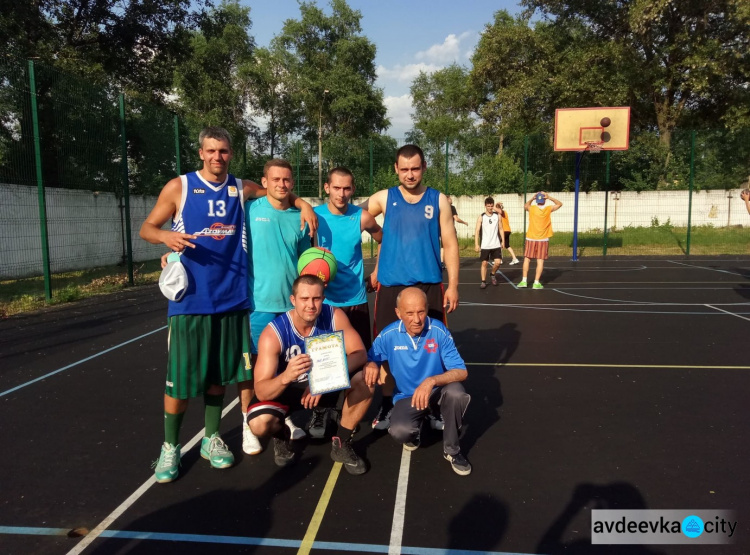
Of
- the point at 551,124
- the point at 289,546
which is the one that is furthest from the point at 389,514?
the point at 551,124

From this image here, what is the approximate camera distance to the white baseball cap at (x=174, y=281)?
2.92 m

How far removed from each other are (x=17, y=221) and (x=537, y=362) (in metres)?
9.90

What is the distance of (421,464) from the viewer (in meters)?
3.37

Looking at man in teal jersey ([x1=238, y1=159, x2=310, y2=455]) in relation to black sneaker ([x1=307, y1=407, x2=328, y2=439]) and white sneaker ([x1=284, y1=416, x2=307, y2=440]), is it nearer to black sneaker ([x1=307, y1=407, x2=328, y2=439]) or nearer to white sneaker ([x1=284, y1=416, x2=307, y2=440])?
white sneaker ([x1=284, y1=416, x2=307, y2=440])

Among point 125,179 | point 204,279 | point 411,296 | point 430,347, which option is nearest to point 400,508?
point 430,347

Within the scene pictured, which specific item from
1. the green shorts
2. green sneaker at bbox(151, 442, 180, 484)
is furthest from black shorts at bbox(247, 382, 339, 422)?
green sneaker at bbox(151, 442, 180, 484)

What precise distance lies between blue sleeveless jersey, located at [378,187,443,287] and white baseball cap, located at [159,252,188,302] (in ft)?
4.84

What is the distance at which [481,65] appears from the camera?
88.2 feet

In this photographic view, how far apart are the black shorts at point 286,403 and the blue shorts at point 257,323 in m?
0.34

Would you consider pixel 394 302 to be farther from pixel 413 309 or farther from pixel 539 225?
pixel 539 225

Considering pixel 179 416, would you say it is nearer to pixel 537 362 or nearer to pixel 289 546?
pixel 289 546

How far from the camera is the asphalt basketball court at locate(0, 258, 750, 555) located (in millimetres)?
2631

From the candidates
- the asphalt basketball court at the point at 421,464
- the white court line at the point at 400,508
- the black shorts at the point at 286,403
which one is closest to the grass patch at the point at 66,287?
the asphalt basketball court at the point at 421,464

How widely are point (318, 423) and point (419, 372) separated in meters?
0.87
